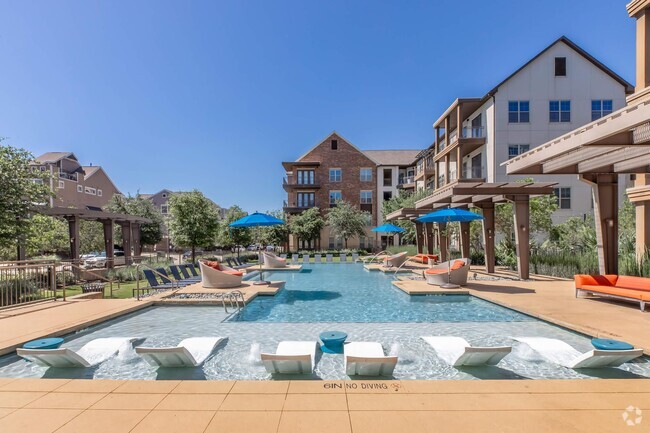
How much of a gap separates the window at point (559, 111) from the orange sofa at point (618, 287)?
1965 cm

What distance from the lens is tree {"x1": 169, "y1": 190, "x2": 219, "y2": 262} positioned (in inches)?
911

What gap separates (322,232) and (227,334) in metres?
31.7

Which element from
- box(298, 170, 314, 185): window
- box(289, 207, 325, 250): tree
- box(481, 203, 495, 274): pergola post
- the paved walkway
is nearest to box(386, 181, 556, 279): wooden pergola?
box(481, 203, 495, 274): pergola post

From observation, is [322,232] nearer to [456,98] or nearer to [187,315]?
[456,98]

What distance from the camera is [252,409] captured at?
3.39m

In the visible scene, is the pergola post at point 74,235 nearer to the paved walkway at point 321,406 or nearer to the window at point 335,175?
the paved walkway at point 321,406

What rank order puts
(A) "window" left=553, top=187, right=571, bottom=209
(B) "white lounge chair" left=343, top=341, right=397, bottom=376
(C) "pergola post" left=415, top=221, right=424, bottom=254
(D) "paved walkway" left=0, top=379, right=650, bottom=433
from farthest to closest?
(C) "pergola post" left=415, top=221, right=424, bottom=254 < (A) "window" left=553, top=187, right=571, bottom=209 < (B) "white lounge chair" left=343, top=341, right=397, bottom=376 < (D) "paved walkway" left=0, top=379, right=650, bottom=433

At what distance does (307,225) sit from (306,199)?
550 cm

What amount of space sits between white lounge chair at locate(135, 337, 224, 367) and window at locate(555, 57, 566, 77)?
29.1 meters

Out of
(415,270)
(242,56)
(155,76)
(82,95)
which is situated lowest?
(415,270)

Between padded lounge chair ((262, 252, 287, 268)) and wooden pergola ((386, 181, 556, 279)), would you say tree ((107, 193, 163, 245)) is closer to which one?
padded lounge chair ((262, 252, 287, 268))

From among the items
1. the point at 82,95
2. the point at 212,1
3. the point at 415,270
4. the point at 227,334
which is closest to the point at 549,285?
the point at 415,270

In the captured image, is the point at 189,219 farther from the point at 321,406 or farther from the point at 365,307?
the point at 321,406

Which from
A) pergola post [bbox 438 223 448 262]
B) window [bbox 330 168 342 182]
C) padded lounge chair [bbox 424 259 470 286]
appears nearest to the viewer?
padded lounge chair [bbox 424 259 470 286]
